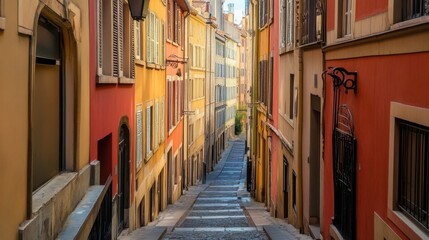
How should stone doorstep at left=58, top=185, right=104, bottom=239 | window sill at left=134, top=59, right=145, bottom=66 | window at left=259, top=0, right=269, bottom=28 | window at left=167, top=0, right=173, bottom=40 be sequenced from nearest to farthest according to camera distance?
stone doorstep at left=58, top=185, right=104, bottom=239 → window sill at left=134, top=59, right=145, bottom=66 → window at left=167, top=0, right=173, bottom=40 → window at left=259, top=0, right=269, bottom=28

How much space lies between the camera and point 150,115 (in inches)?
730

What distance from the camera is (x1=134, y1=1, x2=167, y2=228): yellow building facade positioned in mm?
15984

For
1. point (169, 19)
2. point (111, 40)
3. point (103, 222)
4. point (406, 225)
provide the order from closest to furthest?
point (406, 225)
point (103, 222)
point (111, 40)
point (169, 19)

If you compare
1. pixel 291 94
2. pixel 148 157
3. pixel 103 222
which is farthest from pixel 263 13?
pixel 103 222

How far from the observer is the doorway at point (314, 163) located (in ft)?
42.5

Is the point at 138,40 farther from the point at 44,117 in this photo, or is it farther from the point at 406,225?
the point at 406,225

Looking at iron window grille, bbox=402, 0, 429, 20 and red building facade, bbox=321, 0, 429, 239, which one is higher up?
iron window grille, bbox=402, 0, 429, 20

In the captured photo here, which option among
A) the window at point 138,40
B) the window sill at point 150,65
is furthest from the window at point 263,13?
the window at point 138,40

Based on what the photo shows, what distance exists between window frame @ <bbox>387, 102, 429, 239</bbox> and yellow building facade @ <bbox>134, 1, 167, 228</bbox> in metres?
9.26

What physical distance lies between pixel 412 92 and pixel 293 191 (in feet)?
33.9

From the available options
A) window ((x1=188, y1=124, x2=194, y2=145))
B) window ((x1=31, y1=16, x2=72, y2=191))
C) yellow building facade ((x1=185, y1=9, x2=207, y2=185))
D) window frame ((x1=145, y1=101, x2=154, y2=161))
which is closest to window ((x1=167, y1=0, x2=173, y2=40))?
window frame ((x1=145, y1=101, x2=154, y2=161))

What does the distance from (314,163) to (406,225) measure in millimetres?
6890

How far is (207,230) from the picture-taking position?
16.9m

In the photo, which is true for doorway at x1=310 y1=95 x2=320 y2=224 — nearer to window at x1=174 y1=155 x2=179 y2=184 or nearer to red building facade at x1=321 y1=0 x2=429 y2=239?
red building facade at x1=321 y1=0 x2=429 y2=239
